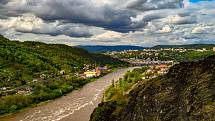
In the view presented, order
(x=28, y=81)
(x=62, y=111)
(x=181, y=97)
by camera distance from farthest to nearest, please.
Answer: (x=28, y=81) < (x=62, y=111) < (x=181, y=97)

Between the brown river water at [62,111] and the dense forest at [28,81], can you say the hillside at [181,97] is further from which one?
the dense forest at [28,81]

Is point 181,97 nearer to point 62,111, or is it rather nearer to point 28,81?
point 62,111

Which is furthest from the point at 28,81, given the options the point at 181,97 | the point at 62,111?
the point at 181,97

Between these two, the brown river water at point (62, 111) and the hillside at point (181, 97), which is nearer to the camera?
the hillside at point (181, 97)

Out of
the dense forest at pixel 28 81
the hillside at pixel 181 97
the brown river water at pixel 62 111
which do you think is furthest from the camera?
the dense forest at pixel 28 81

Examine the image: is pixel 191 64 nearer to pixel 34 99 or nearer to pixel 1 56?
pixel 34 99

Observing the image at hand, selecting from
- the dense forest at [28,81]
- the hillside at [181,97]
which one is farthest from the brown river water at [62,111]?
the hillside at [181,97]

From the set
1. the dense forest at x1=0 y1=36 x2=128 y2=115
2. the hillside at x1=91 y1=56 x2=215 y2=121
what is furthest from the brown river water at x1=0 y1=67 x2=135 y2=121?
the hillside at x1=91 y1=56 x2=215 y2=121

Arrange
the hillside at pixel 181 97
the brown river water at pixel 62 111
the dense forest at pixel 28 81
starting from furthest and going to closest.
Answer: the dense forest at pixel 28 81 → the brown river water at pixel 62 111 → the hillside at pixel 181 97

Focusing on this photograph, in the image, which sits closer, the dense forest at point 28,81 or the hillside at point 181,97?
the hillside at point 181,97

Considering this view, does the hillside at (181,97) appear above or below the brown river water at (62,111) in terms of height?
above
